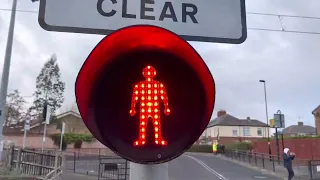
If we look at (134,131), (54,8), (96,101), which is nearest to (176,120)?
(134,131)

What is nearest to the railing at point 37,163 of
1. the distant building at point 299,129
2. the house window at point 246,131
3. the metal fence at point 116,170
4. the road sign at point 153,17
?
the metal fence at point 116,170

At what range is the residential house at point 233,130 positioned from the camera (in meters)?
72.3

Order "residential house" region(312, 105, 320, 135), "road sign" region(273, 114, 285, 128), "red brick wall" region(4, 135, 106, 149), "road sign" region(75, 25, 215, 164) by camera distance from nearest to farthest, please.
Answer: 1. "road sign" region(75, 25, 215, 164)
2. "road sign" region(273, 114, 285, 128)
3. "red brick wall" region(4, 135, 106, 149)
4. "residential house" region(312, 105, 320, 135)

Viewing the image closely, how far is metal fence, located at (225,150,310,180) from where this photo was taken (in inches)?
773

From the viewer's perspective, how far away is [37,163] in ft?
43.3

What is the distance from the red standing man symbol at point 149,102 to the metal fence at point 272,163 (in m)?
19.0

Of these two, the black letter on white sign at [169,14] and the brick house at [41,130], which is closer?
the black letter on white sign at [169,14]

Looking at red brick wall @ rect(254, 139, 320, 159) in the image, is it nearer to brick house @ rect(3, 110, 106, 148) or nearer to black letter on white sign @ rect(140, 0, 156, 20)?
brick house @ rect(3, 110, 106, 148)

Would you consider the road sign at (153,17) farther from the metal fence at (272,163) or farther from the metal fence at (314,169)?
the metal fence at (272,163)

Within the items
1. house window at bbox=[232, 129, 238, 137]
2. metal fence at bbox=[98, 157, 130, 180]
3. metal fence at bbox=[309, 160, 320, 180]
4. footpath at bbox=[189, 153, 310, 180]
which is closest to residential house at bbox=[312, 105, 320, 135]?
footpath at bbox=[189, 153, 310, 180]

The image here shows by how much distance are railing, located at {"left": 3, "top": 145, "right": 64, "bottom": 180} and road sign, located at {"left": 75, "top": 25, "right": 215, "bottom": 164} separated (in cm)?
1065

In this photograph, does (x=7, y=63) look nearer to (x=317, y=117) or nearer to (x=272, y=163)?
(x=272, y=163)

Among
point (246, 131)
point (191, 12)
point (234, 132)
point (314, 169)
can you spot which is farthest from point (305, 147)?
point (246, 131)

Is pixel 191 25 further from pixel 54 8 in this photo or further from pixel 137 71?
pixel 54 8
